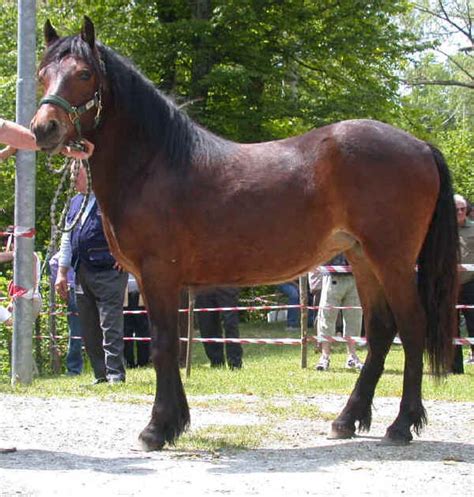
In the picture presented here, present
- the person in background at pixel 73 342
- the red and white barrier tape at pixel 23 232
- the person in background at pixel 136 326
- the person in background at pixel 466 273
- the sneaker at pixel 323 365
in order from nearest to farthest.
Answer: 1. the red and white barrier tape at pixel 23 232
2. the person in background at pixel 466 273
3. the sneaker at pixel 323 365
4. the person in background at pixel 73 342
5. the person in background at pixel 136 326

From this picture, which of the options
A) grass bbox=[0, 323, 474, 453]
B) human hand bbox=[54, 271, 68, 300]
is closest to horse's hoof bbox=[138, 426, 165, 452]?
grass bbox=[0, 323, 474, 453]

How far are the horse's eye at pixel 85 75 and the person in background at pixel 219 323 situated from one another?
643cm

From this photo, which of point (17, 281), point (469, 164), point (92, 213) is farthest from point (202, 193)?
point (469, 164)

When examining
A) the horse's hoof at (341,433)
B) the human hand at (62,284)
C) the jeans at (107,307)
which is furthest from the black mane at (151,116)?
the human hand at (62,284)

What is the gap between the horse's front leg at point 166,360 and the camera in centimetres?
625

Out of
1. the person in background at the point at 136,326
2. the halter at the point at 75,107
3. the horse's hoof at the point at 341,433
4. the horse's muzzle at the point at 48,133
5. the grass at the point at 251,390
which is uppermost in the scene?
the halter at the point at 75,107

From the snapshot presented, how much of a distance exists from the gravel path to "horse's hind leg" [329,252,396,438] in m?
0.26

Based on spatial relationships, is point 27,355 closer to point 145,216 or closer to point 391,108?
point 145,216

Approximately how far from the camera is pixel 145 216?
6.30m

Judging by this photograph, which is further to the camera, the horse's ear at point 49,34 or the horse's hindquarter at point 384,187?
the horse's ear at point 49,34

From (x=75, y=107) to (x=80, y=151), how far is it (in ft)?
1.10

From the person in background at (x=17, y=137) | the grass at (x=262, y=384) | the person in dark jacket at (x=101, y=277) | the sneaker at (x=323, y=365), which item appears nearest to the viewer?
the person in background at (x=17, y=137)

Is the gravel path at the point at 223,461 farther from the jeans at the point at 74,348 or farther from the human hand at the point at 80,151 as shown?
the jeans at the point at 74,348

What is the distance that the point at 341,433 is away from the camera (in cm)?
659
